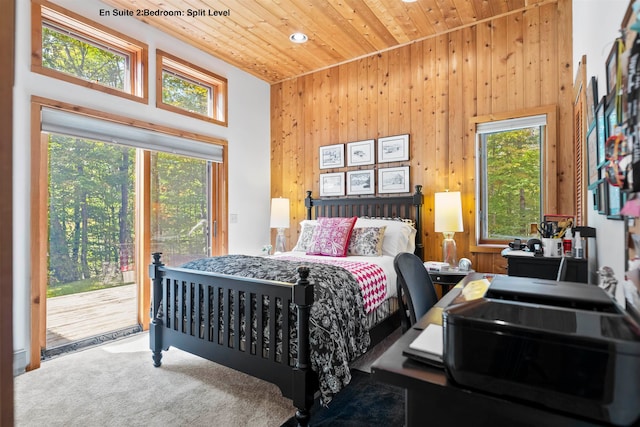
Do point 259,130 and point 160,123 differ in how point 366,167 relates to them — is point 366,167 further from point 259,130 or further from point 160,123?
point 160,123

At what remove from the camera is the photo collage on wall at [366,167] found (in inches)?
150

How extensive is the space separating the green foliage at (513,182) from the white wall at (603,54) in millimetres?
1139

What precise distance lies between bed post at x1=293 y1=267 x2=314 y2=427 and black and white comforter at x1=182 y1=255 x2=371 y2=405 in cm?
4

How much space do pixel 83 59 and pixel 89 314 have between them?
7.41 feet

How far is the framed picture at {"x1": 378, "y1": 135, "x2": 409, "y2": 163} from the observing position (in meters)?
3.78

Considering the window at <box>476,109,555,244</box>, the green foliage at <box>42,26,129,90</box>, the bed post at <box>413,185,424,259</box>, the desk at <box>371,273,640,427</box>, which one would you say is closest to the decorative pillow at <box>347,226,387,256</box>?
the bed post at <box>413,185,424,259</box>

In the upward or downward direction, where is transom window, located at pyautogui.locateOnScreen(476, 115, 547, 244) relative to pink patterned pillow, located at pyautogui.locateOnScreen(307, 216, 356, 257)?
upward

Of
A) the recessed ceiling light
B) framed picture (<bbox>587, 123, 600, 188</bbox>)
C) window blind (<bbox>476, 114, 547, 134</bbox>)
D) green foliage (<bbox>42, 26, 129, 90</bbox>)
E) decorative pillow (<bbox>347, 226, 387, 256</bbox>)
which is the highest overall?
the recessed ceiling light

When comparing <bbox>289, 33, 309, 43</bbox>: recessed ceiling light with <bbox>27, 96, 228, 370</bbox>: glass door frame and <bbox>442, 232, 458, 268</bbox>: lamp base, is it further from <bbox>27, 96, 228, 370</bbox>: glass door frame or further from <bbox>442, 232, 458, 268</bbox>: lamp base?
<bbox>442, 232, 458, 268</bbox>: lamp base

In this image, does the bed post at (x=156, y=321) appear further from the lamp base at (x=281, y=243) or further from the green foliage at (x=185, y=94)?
the green foliage at (x=185, y=94)

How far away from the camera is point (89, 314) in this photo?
3.03m

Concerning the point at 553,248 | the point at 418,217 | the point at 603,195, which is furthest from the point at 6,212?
the point at 418,217

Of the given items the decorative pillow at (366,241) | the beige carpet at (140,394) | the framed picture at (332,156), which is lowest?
the beige carpet at (140,394)

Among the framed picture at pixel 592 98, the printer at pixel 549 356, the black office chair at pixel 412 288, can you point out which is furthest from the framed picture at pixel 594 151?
the printer at pixel 549 356
